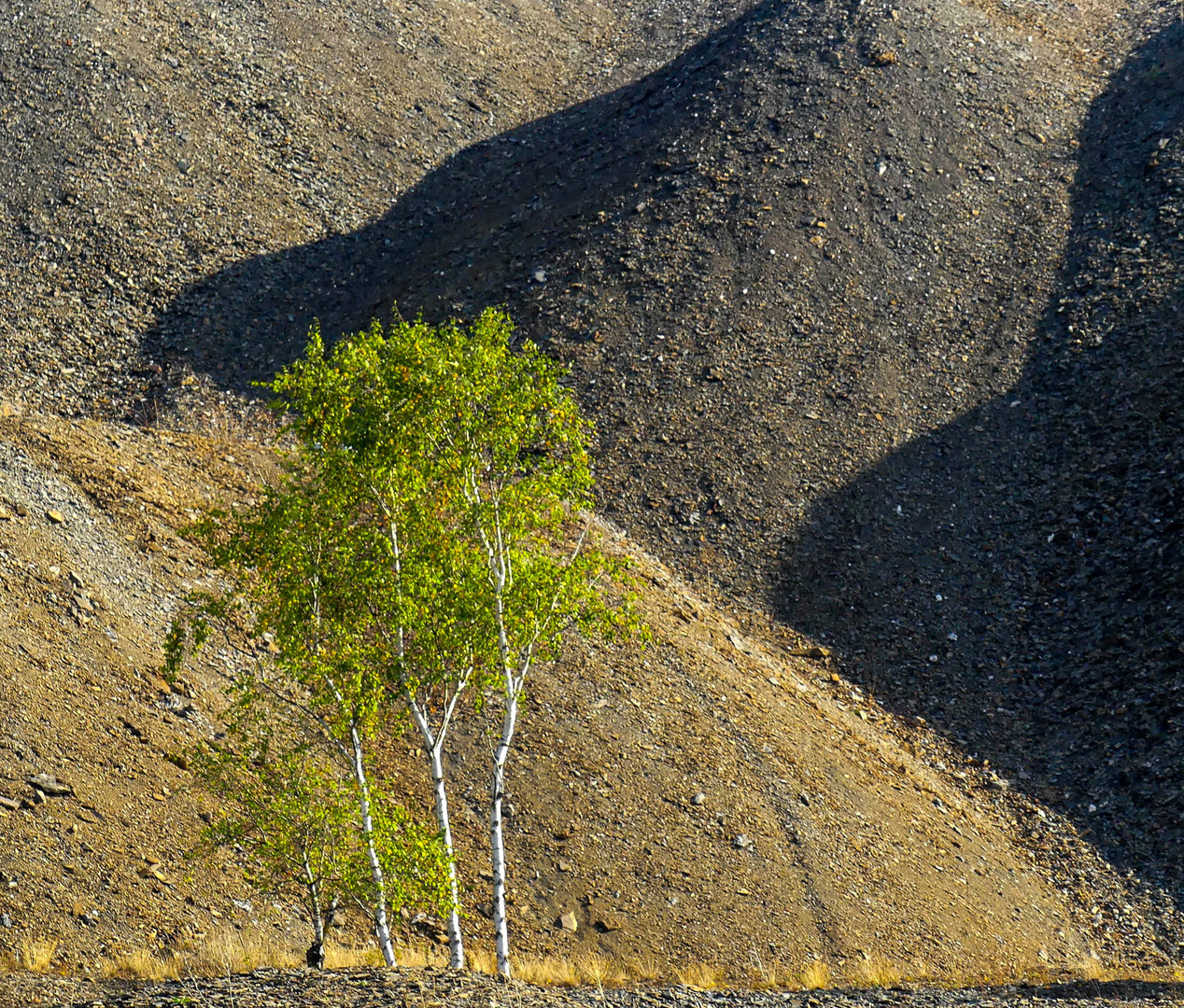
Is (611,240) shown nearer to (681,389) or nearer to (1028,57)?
(681,389)

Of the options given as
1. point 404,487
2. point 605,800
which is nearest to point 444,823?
point 404,487

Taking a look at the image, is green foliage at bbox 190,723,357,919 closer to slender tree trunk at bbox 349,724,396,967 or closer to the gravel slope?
slender tree trunk at bbox 349,724,396,967

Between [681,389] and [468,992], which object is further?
[681,389]

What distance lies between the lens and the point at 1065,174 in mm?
35594

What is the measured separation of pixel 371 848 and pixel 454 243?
24630mm

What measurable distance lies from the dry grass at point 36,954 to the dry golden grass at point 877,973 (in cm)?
1132

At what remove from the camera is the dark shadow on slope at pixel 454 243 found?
3167cm

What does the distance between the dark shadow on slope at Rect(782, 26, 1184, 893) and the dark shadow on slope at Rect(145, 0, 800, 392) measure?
462 inches

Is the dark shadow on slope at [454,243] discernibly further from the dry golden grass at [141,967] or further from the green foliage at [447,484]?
the dry golden grass at [141,967]

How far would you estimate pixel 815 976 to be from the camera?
17922 mm

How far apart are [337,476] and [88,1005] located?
20.4ft

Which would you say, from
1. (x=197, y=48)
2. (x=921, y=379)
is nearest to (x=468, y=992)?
(x=921, y=379)

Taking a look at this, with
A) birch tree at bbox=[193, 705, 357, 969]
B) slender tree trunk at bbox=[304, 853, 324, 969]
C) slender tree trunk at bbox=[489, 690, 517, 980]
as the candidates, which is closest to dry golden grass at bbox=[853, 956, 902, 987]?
slender tree trunk at bbox=[489, 690, 517, 980]

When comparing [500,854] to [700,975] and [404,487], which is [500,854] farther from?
[700,975]
